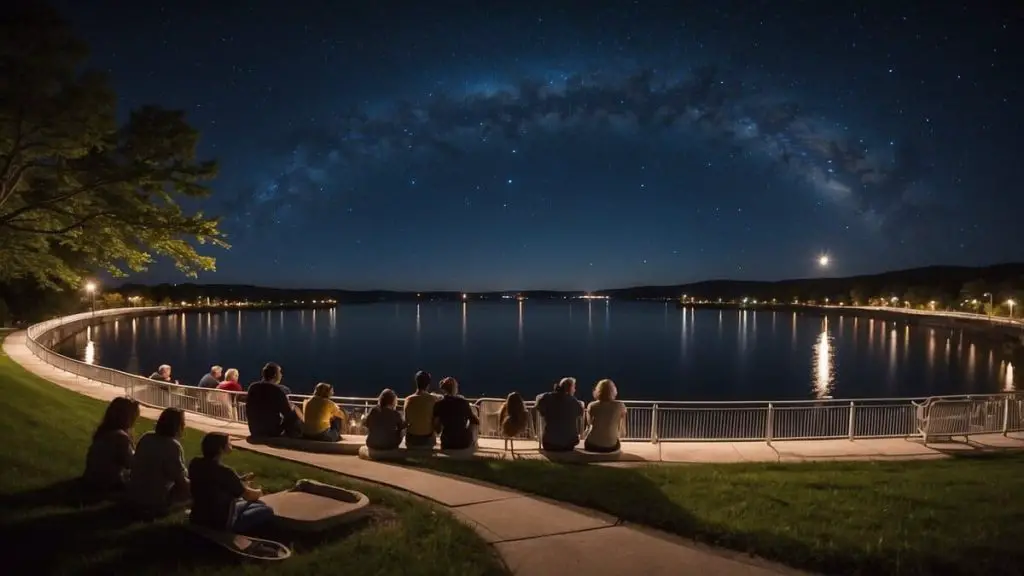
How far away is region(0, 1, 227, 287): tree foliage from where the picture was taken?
11555 millimetres

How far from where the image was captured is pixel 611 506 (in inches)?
352

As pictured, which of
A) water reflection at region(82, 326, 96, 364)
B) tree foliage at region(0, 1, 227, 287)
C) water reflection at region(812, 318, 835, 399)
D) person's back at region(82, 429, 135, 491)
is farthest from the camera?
water reflection at region(82, 326, 96, 364)

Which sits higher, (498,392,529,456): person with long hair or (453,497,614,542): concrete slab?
(498,392,529,456): person with long hair

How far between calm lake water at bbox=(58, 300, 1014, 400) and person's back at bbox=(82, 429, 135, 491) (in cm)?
4920

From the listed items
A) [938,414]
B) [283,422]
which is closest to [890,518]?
[938,414]

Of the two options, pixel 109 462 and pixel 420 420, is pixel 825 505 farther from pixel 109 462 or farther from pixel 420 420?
pixel 109 462

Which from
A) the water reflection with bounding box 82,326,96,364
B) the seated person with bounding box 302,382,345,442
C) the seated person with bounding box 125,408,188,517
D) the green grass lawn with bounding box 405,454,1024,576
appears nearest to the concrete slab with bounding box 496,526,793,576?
the green grass lawn with bounding box 405,454,1024,576

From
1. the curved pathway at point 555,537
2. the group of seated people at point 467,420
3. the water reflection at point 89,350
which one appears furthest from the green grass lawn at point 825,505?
the water reflection at point 89,350

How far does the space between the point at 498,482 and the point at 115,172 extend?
853 cm

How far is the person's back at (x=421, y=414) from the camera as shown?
481 inches

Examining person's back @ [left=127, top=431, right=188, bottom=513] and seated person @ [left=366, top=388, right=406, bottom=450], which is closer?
person's back @ [left=127, top=431, right=188, bottom=513]

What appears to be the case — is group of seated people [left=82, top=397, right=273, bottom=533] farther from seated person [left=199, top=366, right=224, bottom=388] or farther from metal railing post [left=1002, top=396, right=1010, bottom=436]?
metal railing post [left=1002, top=396, right=1010, bottom=436]

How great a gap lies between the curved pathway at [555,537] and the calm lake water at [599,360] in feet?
156

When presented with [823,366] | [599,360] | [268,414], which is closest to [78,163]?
[268,414]
